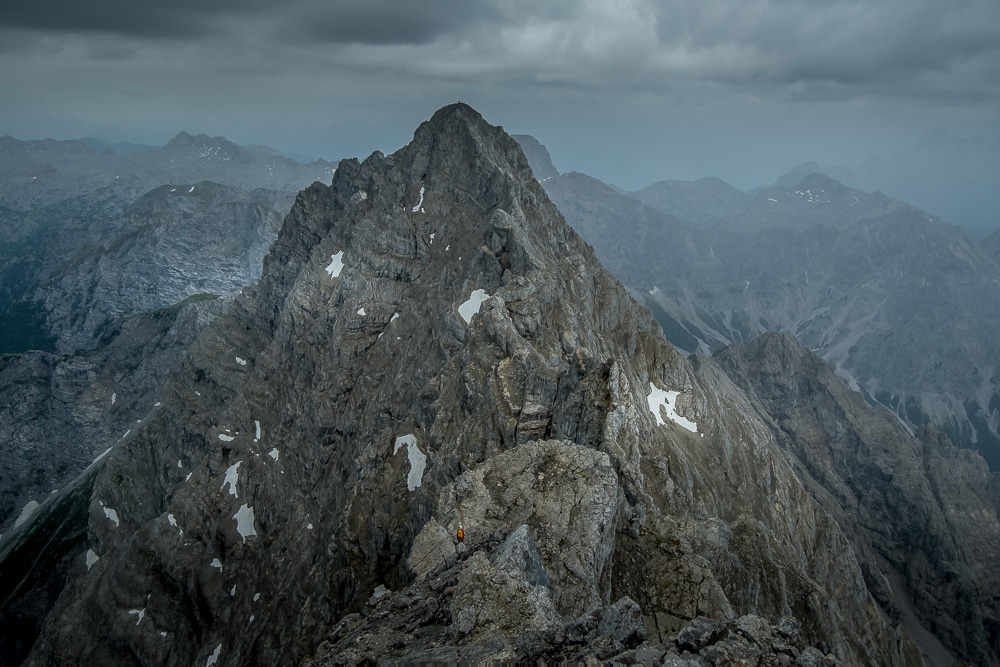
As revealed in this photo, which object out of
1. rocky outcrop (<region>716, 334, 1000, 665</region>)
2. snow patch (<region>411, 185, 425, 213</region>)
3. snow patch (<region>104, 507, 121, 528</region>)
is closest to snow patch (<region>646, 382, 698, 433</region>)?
snow patch (<region>411, 185, 425, 213</region>)

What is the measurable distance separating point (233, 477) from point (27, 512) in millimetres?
151554

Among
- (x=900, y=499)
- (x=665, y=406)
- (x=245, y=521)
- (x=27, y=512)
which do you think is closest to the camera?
(x=665, y=406)

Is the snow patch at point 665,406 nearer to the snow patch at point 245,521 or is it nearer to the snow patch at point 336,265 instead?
the snow patch at point 336,265

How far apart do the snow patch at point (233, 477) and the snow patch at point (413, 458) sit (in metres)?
40.4

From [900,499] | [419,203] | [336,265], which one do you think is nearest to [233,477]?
[336,265]

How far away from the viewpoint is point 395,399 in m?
71.5

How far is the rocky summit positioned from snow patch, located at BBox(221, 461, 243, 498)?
40 centimetres

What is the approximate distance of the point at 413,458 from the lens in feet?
187

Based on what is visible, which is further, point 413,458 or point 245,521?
point 245,521

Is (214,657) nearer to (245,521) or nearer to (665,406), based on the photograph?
(245,521)

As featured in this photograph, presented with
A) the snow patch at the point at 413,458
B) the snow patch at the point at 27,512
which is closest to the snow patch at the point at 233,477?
the snow patch at the point at 413,458

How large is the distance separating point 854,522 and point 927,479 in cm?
2848

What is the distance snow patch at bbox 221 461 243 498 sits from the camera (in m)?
85.9

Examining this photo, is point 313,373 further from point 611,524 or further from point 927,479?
point 927,479
